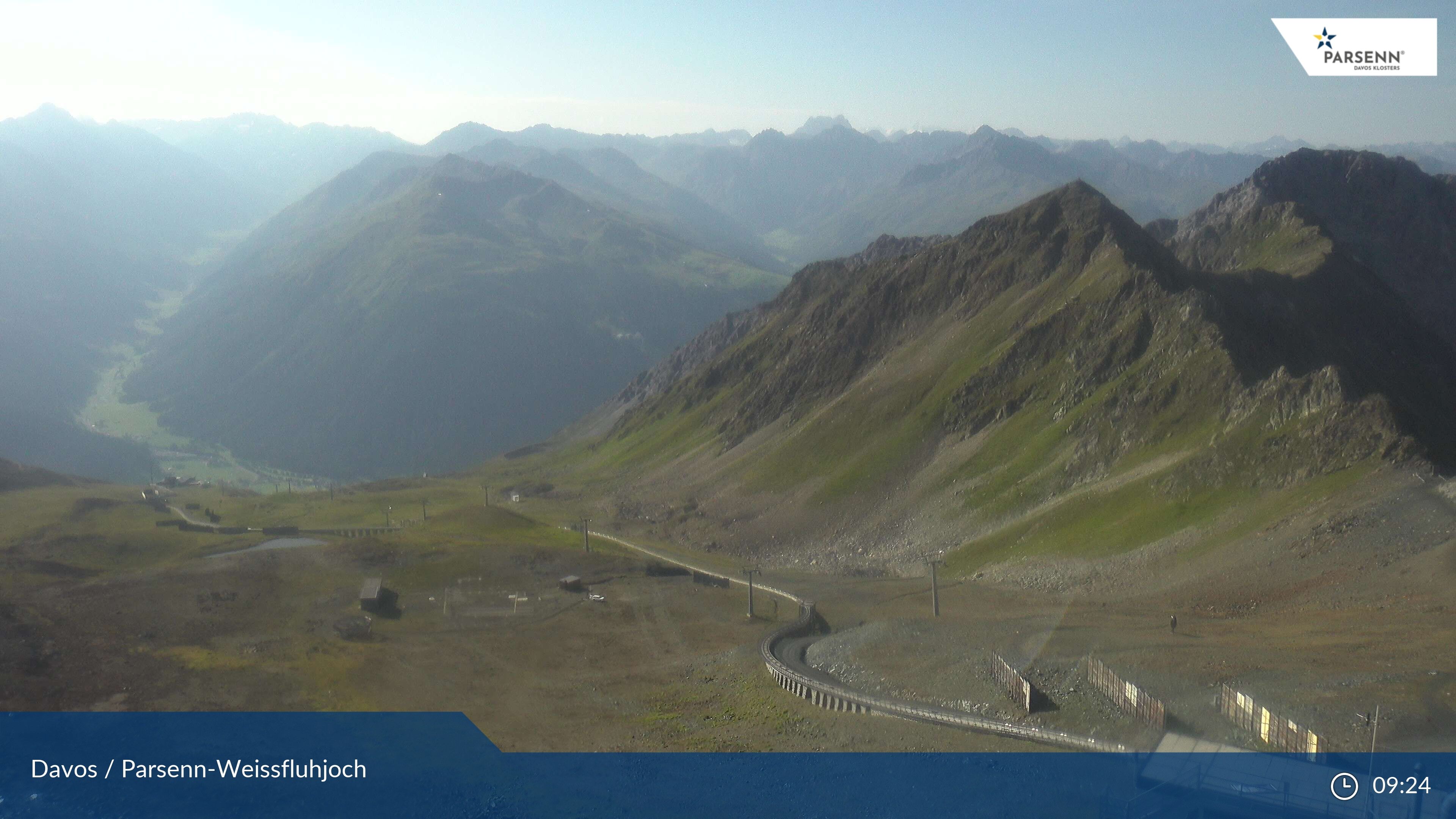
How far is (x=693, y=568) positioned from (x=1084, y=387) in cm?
4223

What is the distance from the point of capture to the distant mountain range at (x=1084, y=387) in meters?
75.4

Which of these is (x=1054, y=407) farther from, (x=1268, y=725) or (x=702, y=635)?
(x=1268, y=725)

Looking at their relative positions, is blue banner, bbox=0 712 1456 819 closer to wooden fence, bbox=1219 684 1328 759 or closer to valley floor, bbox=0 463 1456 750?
wooden fence, bbox=1219 684 1328 759

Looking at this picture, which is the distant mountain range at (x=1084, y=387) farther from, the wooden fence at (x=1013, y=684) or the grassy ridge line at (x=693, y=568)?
the wooden fence at (x=1013, y=684)

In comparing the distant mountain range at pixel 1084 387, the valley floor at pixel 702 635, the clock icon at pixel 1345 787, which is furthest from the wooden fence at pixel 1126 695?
the distant mountain range at pixel 1084 387

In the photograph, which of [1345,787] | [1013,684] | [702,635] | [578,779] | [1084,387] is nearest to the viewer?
[1345,787]

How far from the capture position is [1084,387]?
9838 cm

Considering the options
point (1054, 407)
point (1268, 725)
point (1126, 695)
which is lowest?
point (1126, 695)

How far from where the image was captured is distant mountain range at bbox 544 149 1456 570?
247 ft

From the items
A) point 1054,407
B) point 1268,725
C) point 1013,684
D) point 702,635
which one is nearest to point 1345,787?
point 1268,725

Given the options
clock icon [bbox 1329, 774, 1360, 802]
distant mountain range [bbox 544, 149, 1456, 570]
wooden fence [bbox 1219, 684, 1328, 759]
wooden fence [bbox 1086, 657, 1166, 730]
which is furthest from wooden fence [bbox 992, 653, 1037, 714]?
distant mountain range [bbox 544, 149, 1456, 570]

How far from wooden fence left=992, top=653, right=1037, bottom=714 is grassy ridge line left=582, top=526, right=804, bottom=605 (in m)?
33.9

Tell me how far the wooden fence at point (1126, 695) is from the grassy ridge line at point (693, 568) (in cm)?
3818

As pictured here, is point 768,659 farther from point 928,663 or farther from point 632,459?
point 632,459
